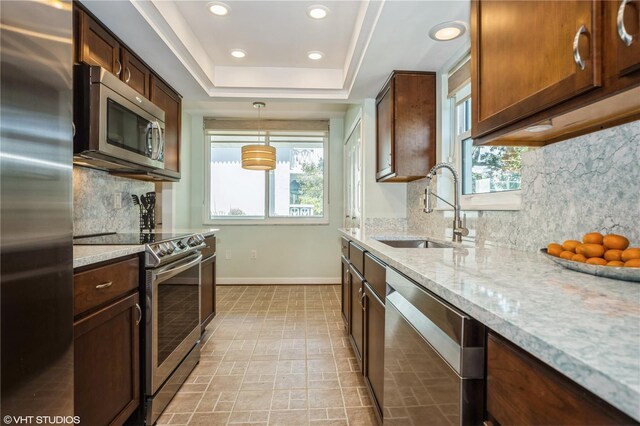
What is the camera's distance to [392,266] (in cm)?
137

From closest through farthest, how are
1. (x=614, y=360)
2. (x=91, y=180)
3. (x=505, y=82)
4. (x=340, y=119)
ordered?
(x=614, y=360)
(x=505, y=82)
(x=91, y=180)
(x=340, y=119)

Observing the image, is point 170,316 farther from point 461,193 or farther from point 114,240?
point 461,193

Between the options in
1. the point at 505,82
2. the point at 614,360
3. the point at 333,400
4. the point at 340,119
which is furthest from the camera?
the point at 340,119

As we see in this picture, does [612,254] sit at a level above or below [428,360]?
above

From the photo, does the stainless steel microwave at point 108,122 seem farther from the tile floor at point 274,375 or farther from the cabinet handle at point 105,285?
the tile floor at point 274,375

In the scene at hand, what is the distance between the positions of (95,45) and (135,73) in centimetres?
47

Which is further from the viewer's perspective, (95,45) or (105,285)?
(95,45)

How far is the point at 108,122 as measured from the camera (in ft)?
5.91

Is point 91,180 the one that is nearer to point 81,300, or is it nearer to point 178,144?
point 178,144

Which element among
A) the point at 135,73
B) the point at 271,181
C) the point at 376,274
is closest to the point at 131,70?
the point at 135,73

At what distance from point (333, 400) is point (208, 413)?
72 cm

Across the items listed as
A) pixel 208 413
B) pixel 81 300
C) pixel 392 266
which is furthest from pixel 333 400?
pixel 81 300

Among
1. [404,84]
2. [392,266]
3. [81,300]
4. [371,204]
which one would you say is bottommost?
[81,300]

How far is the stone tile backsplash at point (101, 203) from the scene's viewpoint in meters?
2.16
